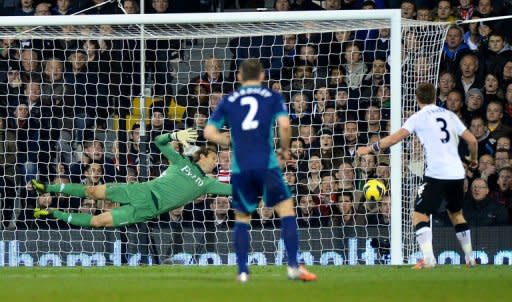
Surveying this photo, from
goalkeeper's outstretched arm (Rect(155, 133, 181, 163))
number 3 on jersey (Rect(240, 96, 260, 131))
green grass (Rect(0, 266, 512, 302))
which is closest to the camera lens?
green grass (Rect(0, 266, 512, 302))

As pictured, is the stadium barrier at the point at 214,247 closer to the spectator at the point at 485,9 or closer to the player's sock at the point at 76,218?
the player's sock at the point at 76,218

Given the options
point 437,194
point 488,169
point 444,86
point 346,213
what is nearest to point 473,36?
point 444,86

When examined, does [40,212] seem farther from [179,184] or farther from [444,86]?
[444,86]

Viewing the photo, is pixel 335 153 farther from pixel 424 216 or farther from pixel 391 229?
pixel 424 216

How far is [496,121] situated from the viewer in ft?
56.7

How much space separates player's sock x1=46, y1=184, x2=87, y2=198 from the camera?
1689 cm

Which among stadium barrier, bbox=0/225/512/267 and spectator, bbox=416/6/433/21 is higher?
spectator, bbox=416/6/433/21

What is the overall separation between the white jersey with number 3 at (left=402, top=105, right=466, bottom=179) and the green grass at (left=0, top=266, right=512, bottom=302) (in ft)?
3.40

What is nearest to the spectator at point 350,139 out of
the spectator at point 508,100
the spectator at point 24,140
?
the spectator at point 508,100

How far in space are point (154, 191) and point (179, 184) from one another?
1.25ft

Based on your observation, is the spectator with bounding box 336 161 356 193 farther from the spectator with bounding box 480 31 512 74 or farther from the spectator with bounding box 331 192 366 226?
the spectator with bounding box 480 31 512 74

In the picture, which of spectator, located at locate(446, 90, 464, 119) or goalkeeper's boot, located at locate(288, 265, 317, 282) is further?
spectator, located at locate(446, 90, 464, 119)

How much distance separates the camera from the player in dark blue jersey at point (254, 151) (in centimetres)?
1117

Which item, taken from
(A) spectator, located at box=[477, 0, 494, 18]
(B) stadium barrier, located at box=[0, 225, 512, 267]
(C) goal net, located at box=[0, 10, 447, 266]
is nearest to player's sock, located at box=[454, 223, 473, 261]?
(C) goal net, located at box=[0, 10, 447, 266]
